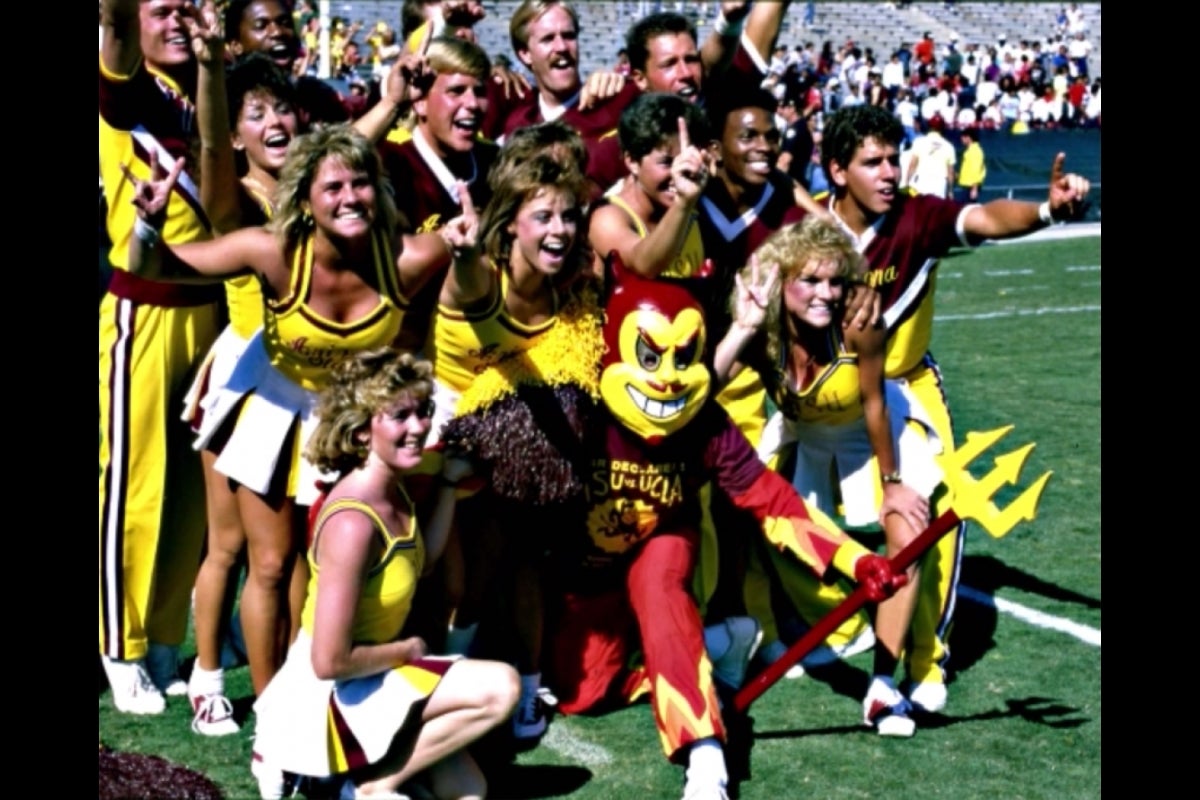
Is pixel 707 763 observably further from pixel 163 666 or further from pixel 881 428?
pixel 163 666

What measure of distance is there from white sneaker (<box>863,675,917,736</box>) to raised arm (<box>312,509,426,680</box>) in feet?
5.61

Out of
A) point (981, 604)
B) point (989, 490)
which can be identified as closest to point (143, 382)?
point (989, 490)

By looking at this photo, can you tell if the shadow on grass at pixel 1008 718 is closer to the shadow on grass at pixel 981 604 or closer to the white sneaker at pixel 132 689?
the shadow on grass at pixel 981 604

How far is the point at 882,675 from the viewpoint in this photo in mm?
5574

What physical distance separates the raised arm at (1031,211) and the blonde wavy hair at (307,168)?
2.00 meters

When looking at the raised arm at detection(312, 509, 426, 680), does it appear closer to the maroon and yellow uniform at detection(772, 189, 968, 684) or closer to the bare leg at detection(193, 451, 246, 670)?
the bare leg at detection(193, 451, 246, 670)

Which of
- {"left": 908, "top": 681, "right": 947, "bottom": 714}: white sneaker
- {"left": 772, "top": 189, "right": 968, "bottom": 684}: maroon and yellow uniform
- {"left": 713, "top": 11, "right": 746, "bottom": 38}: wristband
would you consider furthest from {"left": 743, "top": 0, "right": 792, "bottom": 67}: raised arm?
{"left": 908, "top": 681, "right": 947, "bottom": 714}: white sneaker

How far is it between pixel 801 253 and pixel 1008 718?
1.61 m

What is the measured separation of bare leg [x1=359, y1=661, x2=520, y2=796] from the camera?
463 centimetres

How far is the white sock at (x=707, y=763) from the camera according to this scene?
488 centimetres

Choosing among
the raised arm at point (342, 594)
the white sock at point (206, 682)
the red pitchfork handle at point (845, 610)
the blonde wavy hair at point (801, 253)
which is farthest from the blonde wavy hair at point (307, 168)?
the red pitchfork handle at point (845, 610)
